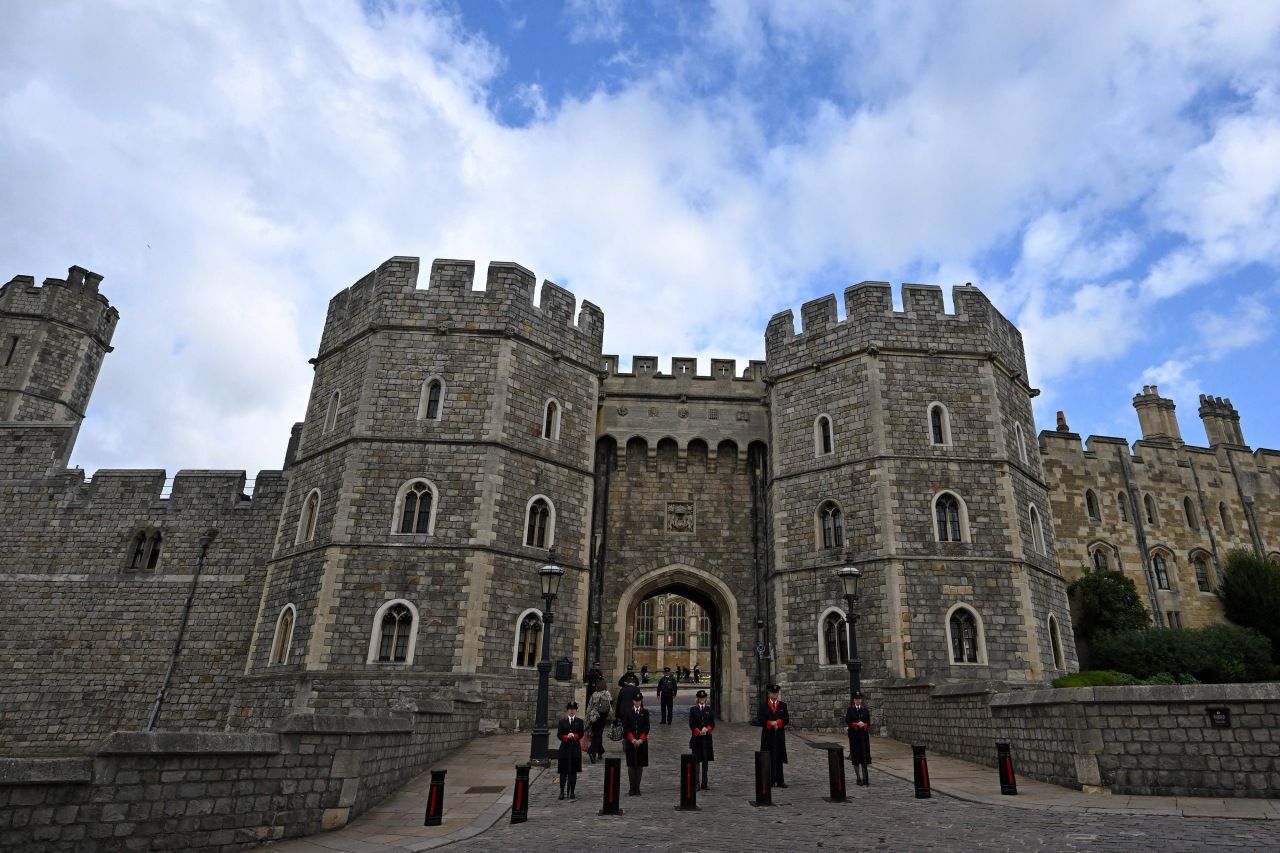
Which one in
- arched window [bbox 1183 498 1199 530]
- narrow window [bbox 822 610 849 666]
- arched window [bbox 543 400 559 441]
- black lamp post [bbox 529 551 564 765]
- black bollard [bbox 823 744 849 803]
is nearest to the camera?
black bollard [bbox 823 744 849 803]

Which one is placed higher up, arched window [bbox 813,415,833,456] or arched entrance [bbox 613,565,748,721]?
arched window [bbox 813,415,833,456]

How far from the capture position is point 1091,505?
25.9m

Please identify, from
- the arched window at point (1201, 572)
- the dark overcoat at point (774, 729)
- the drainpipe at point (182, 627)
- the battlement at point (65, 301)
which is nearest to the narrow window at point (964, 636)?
the dark overcoat at point (774, 729)

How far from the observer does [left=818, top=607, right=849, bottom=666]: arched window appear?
1711cm

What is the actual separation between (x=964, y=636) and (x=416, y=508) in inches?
493

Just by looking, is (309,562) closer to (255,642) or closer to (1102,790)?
(255,642)

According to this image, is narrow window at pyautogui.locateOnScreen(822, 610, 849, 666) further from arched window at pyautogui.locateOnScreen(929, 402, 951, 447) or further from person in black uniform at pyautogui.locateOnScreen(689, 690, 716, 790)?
person in black uniform at pyautogui.locateOnScreen(689, 690, 716, 790)

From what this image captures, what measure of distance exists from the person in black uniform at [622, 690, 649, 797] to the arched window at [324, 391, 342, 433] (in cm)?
1137

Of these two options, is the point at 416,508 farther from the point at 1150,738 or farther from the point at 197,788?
the point at 1150,738

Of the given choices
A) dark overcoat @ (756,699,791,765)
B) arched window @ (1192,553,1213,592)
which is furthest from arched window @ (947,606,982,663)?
arched window @ (1192,553,1213,592)

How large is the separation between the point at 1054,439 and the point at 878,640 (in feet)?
46.7

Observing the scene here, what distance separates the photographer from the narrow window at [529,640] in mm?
16719

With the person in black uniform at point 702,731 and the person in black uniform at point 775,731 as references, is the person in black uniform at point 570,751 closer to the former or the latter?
the person in black uniform at point 702,731

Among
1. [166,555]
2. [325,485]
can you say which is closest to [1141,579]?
[325,485]
